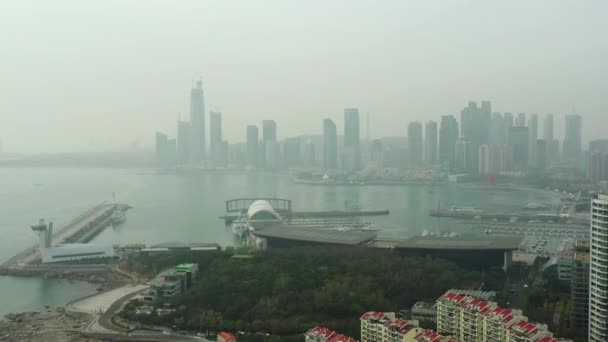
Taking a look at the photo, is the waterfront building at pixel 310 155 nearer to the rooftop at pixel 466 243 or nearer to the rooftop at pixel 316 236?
the rooftop at pixel 316 236

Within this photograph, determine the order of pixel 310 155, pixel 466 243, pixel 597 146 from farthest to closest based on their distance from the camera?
pixel 310 155
pixel 597 146
pixel 466 243

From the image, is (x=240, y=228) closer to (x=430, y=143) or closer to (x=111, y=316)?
(x=111, y=316)

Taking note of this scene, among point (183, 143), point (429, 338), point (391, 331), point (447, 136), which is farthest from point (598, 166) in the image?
Result: point (183, 143)

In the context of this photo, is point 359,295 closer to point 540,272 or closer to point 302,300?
point 302,300

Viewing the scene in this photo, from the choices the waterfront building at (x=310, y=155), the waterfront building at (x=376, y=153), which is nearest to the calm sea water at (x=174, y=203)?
the waterfront building at (x=310, y=155)

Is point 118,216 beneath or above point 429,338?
beneath
